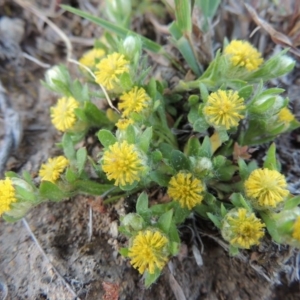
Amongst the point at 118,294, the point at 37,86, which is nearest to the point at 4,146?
the point at 37,86

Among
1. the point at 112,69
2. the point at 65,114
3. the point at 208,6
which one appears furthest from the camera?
the point at 208,6

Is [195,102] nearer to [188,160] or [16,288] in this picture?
[188,160]

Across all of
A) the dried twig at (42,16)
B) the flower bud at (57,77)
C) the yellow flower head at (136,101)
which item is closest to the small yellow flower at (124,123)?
the yellow flower head at (136,101)

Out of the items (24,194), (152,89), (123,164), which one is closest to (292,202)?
(123,164)

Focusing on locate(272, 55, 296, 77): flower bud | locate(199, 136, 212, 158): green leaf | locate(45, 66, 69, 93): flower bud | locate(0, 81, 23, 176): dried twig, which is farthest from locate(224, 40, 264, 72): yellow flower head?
locate(0, 81, 23, 176): dried twig

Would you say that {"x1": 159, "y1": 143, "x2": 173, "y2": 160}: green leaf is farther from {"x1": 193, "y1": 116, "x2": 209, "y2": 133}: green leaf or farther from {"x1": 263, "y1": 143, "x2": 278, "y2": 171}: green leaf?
{"x1": 263, "y1": 143, "x2": 278, "y2": 171}: green leaf

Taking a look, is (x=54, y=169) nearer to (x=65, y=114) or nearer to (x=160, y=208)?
(x=65, y=114)
